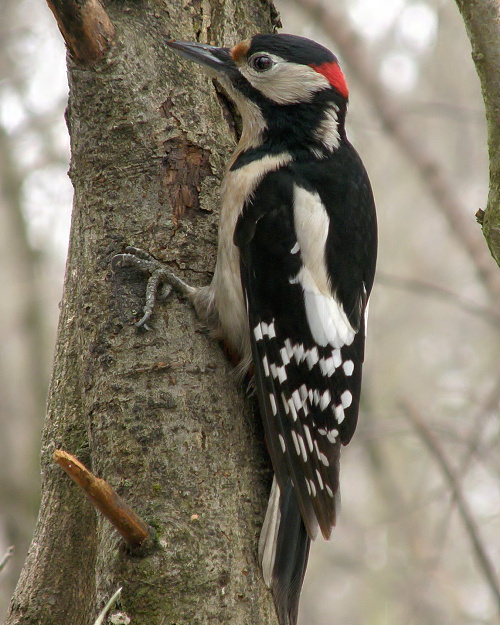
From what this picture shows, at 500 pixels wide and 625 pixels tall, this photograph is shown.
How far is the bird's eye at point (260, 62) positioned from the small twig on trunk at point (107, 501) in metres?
1.61

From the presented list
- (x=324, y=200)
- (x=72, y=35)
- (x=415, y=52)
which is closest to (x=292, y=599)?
(x=324, y=200)

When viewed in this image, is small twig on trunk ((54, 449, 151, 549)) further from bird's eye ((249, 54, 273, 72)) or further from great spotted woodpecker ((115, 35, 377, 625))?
bird's eye ((249, 54, 273, 72))

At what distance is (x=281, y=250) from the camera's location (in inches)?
98.4

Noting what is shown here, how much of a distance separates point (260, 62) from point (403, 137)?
3.55 meters

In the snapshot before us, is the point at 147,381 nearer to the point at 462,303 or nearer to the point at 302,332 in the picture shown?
the point at 302,332

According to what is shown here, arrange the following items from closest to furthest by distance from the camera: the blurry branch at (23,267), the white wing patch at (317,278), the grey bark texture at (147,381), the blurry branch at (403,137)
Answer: the grey bark texture at (147,381)
the white wing patch at (317,278)
the blurry branch at (403,137)
the blurry branch at (23,267)

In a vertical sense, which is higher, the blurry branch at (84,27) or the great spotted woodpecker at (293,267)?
the blurry branch at (84,27)

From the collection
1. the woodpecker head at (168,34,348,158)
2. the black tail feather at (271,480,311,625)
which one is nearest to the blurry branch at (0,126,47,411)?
the woodpecker head at (168,34,348,158)

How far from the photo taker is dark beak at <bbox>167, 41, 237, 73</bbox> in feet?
8.23

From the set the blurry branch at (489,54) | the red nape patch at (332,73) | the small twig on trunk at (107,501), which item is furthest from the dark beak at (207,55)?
the small twig on trunk at (107,501)

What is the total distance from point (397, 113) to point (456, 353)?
15.1 feet

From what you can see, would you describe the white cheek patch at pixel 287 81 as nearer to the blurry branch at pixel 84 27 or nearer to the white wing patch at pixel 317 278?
the white wing patch at pixel 317 278

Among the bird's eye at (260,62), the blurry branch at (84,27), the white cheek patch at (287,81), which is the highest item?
the bird's eye at (260,62)

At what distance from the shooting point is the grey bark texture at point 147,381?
6.50ft
